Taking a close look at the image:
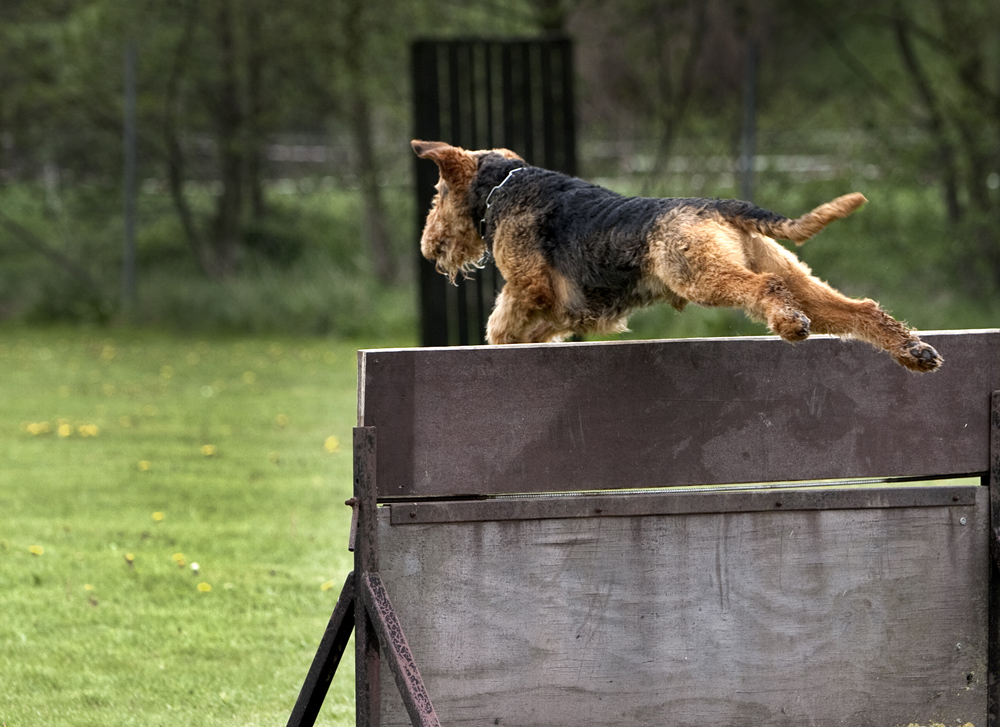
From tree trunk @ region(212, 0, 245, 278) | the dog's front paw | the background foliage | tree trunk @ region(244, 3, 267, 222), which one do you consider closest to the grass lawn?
the dog's front paw

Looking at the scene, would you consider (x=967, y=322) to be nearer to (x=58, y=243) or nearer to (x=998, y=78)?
(x=998, y=78)

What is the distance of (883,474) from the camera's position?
3.77 meters

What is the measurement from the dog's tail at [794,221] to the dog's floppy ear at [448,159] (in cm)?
103

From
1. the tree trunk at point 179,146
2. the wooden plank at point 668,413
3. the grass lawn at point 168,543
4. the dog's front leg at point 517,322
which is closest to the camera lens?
the wooden plank at point 668,413

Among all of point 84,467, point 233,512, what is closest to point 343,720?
point 233,512

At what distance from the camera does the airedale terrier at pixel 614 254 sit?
121 inches

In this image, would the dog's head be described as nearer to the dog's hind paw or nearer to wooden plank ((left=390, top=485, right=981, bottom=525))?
wooden plank ((left=390, top=485, right=981, bottom=525))

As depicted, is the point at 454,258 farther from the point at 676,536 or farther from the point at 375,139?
the point at 375,139

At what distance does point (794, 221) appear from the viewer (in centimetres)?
326

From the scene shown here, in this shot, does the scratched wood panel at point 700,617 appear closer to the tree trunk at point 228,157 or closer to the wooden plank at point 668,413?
the wooden plank at point 668,413

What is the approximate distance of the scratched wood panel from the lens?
3551 millimetres

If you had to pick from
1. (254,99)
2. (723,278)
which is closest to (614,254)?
(723,278)

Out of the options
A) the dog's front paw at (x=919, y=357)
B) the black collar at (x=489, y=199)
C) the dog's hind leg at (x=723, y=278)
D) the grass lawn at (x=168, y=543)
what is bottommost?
the grass lawn at (x=168, y=543)

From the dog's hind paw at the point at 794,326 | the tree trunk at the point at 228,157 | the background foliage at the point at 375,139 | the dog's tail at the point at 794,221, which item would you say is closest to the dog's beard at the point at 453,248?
the dog's tail at the point at 794,221
